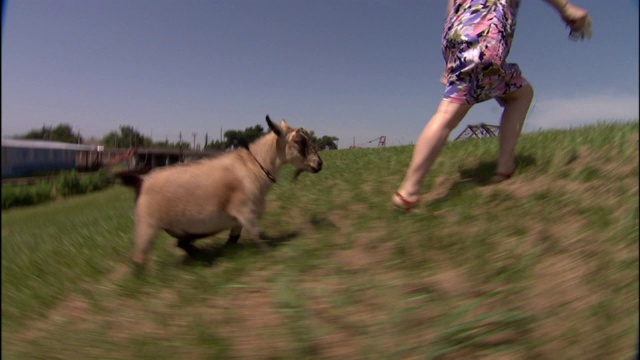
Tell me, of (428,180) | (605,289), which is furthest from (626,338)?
(428,180)

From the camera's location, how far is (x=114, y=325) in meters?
1.61

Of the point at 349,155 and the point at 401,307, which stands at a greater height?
the point at 349,155

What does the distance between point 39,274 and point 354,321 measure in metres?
1.28

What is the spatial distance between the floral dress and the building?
2521 millimetres

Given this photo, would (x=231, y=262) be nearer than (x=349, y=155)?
Yes

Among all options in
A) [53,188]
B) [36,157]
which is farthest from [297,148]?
[36,157]

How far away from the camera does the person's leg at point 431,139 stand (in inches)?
110

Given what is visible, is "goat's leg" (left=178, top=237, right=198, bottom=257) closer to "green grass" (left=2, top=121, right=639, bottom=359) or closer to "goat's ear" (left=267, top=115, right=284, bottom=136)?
"green grass" (left=2, top=121, right=639, bottom=359)

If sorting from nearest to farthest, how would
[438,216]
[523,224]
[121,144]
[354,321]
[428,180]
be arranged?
1. [354,321]
2. [121,144]
3. [523,224]
4. [438,216]
5. [428,180]

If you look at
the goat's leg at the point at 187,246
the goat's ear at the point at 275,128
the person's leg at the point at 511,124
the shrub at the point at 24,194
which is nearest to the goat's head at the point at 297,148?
the goat's ear at the point at 275,128

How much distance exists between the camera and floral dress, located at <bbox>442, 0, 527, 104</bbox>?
103 inches

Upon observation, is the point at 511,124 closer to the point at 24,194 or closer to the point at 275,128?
the point at 275,128

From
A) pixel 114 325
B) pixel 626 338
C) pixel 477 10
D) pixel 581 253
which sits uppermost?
pixel 477 10

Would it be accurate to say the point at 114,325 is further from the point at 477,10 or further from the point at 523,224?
the point at 477,10
